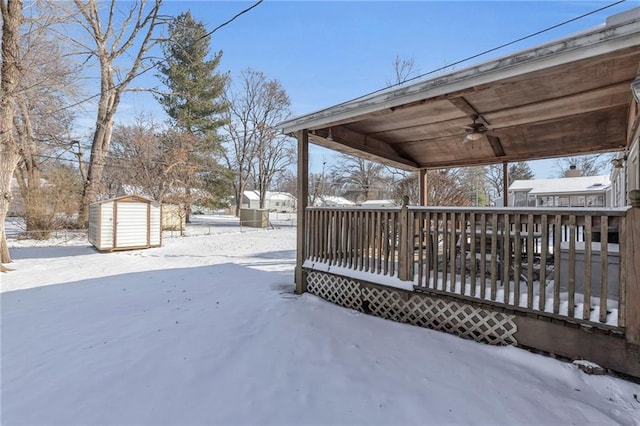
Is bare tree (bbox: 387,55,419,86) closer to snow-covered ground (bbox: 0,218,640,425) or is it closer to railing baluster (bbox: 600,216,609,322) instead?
snow-covered ground (bbox: 0,218,640,425)

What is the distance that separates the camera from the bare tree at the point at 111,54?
12.6 meters

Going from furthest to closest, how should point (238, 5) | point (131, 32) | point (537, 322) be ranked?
1. point (131, 32)
2. point (238, 5)
3. point (537, 322)

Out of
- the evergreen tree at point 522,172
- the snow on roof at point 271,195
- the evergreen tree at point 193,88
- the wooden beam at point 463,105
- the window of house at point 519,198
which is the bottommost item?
the window of house at point 519,198

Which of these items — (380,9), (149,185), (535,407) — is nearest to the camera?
(535,407)

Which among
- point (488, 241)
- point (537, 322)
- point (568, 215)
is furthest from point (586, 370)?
point (488, 241)

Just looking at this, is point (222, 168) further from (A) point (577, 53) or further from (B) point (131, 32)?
(A) point (577, 53)

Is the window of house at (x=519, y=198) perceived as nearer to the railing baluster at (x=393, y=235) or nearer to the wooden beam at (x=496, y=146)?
the wooden beam at (x=496, y=146)

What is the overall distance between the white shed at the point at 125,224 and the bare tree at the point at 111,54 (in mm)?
4091

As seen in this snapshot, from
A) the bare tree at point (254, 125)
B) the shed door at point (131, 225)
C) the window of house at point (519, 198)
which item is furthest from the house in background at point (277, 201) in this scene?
the shed door at point (131, 225)

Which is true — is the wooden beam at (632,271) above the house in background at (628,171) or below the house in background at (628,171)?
below

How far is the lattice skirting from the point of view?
306 cm

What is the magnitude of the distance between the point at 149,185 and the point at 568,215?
52.4ft

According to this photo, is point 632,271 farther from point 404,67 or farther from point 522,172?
point 522,172

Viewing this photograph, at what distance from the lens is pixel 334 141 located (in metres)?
5.18
